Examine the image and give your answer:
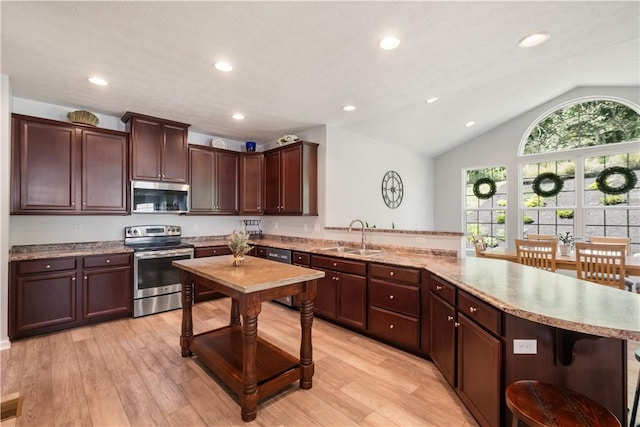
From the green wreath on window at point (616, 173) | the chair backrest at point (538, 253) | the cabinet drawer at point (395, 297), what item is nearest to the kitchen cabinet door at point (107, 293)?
the cabinet drawer at point (395, 297)

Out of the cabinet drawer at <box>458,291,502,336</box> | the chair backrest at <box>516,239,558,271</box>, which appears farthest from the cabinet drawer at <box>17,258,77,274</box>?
the chair backrest at <box>516,239,558,271</box>

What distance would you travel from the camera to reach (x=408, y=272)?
282 cm

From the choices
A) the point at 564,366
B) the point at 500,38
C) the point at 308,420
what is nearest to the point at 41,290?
the point at 308,420

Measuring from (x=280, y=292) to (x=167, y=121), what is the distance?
344cm

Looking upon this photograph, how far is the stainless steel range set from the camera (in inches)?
148

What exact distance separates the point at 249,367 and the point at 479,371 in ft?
5.01

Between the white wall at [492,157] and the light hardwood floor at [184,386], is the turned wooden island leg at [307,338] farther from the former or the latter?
the white wall at [492,157]

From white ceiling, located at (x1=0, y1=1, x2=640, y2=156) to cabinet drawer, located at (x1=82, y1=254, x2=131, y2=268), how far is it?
6.39 ft

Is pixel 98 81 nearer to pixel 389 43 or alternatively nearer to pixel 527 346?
pixel 389 43

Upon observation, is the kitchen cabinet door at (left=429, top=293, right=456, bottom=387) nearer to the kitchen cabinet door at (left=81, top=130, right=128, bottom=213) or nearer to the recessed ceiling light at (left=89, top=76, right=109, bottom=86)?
the recessed ceiling light at (left=89, top=76, right=109, bottom=86)

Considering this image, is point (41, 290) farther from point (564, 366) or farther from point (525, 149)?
point (525, 149)

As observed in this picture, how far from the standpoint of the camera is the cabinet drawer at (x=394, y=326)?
2.78 metres

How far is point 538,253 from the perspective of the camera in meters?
3.79

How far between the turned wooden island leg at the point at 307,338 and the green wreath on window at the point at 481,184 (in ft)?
20.3
